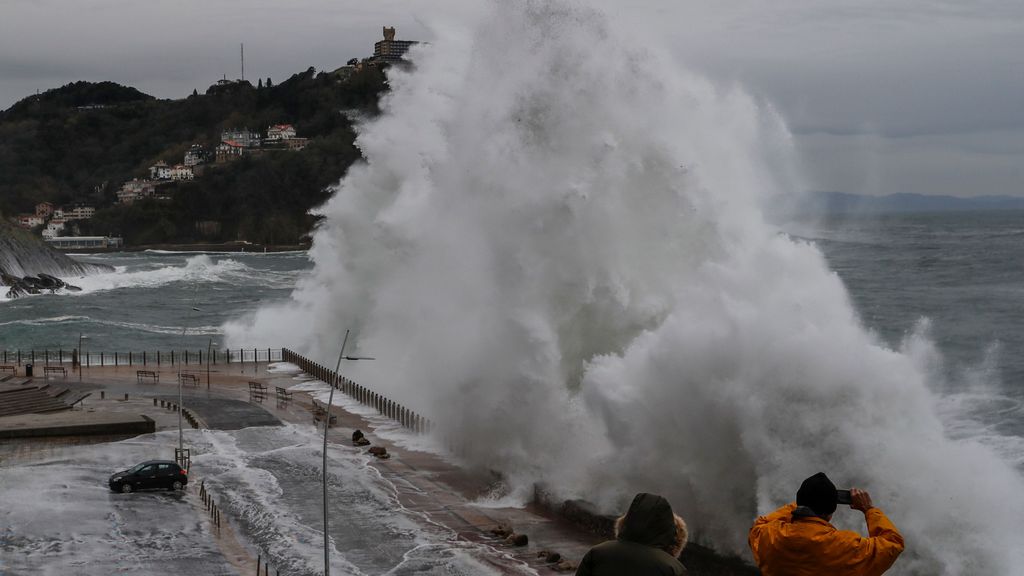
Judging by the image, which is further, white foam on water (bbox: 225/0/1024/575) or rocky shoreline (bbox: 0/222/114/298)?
rocky shoreline (bbox: 0/222/114/298)

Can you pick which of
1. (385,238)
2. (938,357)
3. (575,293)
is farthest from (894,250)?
(575,293)

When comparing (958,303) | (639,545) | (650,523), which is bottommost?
(958,303)

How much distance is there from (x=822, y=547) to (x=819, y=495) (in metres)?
0.29

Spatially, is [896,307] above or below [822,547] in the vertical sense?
below

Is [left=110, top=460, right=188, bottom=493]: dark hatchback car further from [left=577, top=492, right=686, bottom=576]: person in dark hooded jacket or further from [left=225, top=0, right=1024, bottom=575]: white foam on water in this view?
[left=577, top=492, right=686, bottom=576]: person in dark hooded jacket

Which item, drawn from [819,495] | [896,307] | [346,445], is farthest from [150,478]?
[896,307]

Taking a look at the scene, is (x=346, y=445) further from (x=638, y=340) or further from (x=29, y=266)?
(x=29, y=266)

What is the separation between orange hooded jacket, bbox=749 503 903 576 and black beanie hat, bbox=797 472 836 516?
0.23ft

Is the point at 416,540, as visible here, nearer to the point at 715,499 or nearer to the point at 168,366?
the point at 715,499

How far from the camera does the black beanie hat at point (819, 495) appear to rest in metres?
6.87

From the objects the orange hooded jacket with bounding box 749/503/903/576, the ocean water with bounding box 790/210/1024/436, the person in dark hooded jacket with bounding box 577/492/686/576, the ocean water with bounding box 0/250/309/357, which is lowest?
the ocean water with bounding box 0/250/309/357

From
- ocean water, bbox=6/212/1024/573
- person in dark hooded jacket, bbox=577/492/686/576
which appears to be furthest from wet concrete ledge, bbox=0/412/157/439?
person in dark hooded jacket, bbox=577/492/686/576

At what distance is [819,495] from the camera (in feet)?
22.7

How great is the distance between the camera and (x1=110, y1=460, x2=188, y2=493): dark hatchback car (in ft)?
104
